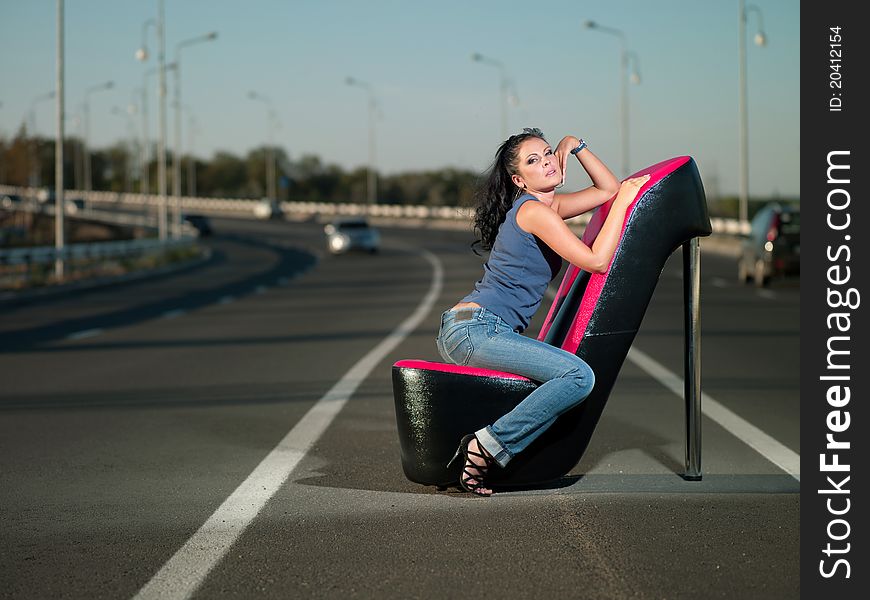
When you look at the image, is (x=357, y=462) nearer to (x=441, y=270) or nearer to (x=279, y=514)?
(x=279, y=514)

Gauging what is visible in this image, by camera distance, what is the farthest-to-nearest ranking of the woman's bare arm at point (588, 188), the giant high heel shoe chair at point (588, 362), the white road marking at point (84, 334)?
1. the white road marking at point (84, 334)
2. the woman's bare arm at point (588, 188)
3. the giant high heel shoe chair at point (588, 362)

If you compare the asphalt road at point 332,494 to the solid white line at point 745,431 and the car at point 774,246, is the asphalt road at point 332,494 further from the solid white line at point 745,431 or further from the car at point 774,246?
the car at point 774,246

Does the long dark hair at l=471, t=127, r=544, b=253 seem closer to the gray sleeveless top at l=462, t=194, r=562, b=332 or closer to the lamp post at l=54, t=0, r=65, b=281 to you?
the gray sleeveless top at l=462, t=194, r=562, b=332

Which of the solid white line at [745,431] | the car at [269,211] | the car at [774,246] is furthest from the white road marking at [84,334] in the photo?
the car at [269,211]

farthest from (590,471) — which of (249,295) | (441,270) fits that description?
(441,270)

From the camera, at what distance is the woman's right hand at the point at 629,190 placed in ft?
21.6

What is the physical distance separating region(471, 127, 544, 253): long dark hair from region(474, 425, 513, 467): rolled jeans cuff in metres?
1.01

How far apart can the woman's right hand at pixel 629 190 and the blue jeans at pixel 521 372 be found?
0.76m

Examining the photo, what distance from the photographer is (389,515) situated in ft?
20.3

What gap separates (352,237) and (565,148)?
53262 mm

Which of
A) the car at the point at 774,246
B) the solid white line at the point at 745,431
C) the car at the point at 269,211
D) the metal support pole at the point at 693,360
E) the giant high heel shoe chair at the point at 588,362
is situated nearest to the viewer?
the giant high heel shoe chair at the point at 588,362

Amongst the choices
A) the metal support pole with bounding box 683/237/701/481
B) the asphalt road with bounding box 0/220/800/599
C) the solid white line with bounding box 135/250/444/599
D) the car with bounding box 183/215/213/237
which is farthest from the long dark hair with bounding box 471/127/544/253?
the car with bounding box 183/215/213/237

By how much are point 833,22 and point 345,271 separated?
3905cm

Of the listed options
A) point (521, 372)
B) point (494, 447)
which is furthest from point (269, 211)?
point (494, 447)
